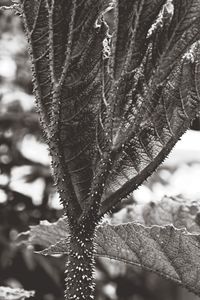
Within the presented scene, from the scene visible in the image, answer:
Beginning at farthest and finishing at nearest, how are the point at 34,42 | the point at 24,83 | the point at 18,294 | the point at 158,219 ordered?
the point at 24,83
the point at 158,219
the point at 34,42
the point at 18,294

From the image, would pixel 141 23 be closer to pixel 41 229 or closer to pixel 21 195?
pixel 41 229

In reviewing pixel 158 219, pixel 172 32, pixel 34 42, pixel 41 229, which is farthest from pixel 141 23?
pixel 158 219

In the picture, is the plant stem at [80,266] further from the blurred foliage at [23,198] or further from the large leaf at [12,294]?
the blurred foliage at [23,198]

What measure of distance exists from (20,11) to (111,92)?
19 cm

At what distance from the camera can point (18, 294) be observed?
0.83 meters

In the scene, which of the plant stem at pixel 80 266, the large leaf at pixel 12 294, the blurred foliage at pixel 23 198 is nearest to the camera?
→ the large leaf at pixel 12 294

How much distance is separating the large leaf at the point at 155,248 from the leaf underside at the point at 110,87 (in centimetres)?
7

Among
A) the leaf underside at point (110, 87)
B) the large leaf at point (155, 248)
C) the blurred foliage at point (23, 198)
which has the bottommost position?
Answer: the large leaf at point (155, 248)

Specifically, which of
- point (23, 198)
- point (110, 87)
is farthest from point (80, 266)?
point (23, 198)

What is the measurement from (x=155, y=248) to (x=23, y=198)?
220 cm

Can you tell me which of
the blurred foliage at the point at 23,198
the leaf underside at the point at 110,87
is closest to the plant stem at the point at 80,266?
the leaf underside at the point at 110,87

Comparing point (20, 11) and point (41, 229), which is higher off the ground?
point (20, 11)

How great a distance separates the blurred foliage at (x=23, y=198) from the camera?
3096 mm

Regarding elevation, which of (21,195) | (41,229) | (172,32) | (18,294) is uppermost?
(21,195)
